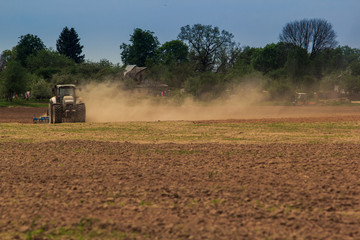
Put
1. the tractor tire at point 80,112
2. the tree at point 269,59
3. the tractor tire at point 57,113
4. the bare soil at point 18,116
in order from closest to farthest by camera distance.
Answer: the tractor tire at point 57,113
the tractor tire at point 80,112
the bare soil at point 18,116
the tree at point 269,59

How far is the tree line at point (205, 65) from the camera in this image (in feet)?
206

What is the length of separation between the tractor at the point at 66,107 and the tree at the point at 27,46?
116 meters

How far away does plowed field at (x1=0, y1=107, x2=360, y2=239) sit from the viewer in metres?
6.82

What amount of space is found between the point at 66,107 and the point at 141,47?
103509 mm

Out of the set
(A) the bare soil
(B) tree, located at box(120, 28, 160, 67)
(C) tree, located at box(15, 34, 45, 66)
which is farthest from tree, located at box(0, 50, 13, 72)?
(A) the bare soil

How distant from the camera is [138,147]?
52.1 feet

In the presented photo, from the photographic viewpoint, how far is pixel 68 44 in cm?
13575

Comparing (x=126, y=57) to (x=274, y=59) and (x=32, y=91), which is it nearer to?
(x=274, y=59)

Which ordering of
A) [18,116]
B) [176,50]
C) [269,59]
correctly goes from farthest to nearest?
[176,50], [269,59], [18,116]

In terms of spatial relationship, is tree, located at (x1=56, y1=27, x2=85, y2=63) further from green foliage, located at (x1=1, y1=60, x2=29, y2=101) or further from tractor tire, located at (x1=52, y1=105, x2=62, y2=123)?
tractor tire, located at (x1=52, y1=105, x2=62, y2=123)

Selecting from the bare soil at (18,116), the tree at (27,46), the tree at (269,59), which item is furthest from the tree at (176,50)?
the bare soil at (18,116)

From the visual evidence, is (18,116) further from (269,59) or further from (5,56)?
(5,56)

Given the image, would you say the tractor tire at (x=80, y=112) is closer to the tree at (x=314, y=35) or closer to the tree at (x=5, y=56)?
the tree at (x=314, y=35)

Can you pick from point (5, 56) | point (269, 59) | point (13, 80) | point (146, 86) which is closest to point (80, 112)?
point (13, 80)
